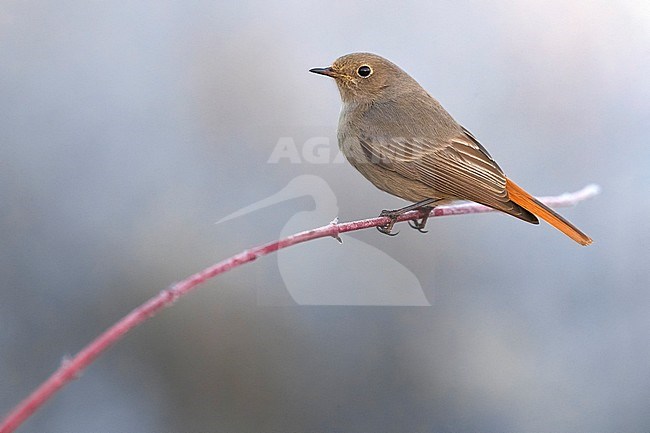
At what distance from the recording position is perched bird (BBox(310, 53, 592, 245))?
5.09 feet

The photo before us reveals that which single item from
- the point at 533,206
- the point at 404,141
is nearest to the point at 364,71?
the point at 404,141

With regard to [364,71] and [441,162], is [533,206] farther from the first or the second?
[364,71]

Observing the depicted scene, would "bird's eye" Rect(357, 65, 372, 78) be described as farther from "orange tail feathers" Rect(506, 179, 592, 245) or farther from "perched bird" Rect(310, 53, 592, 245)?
"orange tail feathers" Rect(506, 179, 592, 245)

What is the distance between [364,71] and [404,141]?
0.55ft

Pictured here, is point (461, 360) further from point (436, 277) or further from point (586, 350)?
point (586, 350)

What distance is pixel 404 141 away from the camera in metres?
1.64

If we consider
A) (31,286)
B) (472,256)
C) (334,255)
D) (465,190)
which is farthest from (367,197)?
(31,286)

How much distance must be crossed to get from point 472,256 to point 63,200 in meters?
1.21

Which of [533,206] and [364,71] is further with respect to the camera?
[364,71]

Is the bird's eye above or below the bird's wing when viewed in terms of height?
above

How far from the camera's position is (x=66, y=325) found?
2156 mm

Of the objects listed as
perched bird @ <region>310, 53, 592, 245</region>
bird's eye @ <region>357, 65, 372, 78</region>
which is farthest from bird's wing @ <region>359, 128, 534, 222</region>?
A: bird's eye @ <region>357, 65, 372, 78</region>

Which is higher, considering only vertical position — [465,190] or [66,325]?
[465,190]

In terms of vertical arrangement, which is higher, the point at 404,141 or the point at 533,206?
the point at 404,141
